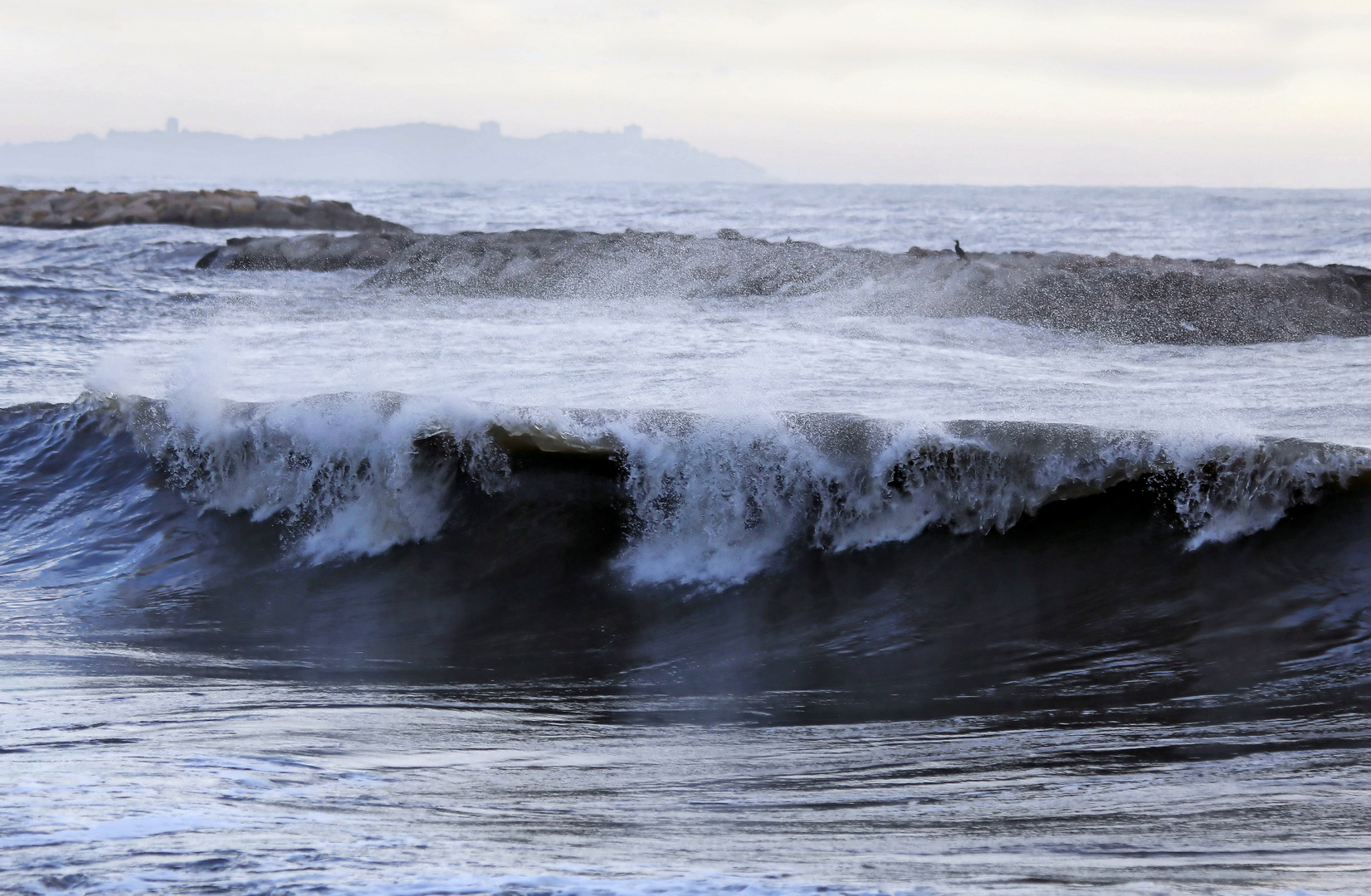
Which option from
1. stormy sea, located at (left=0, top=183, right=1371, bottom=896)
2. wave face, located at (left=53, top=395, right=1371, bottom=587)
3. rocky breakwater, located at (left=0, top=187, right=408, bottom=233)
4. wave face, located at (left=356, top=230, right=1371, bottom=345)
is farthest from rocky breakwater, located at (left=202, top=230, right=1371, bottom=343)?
rocky breakwater, located at (left=0, top=187, right=408, bottom=233)

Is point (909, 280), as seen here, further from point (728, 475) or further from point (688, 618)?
point (688, 618)

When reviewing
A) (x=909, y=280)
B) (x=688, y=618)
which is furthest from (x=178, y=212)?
(x=688, y=618)

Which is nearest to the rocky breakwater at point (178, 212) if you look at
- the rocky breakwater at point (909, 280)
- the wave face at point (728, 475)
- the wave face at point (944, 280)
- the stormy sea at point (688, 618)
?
the rocky breakwater at point (909, 280)

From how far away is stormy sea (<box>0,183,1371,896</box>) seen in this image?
2.77 m

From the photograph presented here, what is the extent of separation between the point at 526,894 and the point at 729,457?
12.3 feet

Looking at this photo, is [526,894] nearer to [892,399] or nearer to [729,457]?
[729,457]

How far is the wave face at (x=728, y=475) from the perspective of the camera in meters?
5.58

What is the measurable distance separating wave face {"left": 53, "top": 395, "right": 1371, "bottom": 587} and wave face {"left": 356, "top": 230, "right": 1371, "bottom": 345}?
7.00 m

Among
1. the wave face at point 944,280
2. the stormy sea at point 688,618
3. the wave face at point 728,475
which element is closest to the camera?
the stormy sea at point 688,618

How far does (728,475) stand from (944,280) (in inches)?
367

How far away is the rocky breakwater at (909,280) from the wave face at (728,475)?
22.6 feet

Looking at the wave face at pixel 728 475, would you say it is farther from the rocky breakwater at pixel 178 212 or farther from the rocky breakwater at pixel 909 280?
the rocky breakwater at pixel 178 212

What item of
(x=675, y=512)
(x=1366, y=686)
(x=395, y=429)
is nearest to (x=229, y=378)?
(x=395, y=429)

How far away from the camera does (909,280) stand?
14.8m
